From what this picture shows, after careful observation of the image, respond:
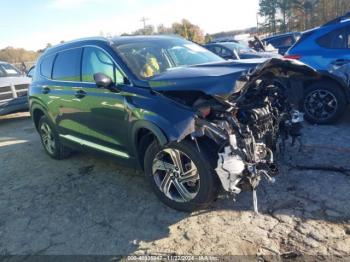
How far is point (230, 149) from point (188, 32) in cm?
4313

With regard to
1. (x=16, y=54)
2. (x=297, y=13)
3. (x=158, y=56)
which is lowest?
(x=158, y=56)

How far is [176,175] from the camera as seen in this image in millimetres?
3717

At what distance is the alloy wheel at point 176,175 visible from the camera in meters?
3.59

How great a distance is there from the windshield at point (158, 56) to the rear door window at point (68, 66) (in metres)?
0.89

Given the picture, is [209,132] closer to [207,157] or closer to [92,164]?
[207,157]

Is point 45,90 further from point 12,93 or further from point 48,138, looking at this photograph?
point 12,93

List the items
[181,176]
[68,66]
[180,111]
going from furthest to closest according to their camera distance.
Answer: [68,66] < [181,176] < [180,111]

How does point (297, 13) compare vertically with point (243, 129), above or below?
above

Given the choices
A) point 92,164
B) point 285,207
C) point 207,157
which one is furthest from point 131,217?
point 92,164

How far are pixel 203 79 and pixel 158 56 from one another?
1229 mm

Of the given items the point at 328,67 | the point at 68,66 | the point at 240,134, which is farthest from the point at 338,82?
the point at 68,66

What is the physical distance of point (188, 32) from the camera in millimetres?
44500

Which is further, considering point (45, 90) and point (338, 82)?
point (338, 82)

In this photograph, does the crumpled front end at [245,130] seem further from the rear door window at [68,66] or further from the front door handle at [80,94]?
the rear door window at [68,66]
